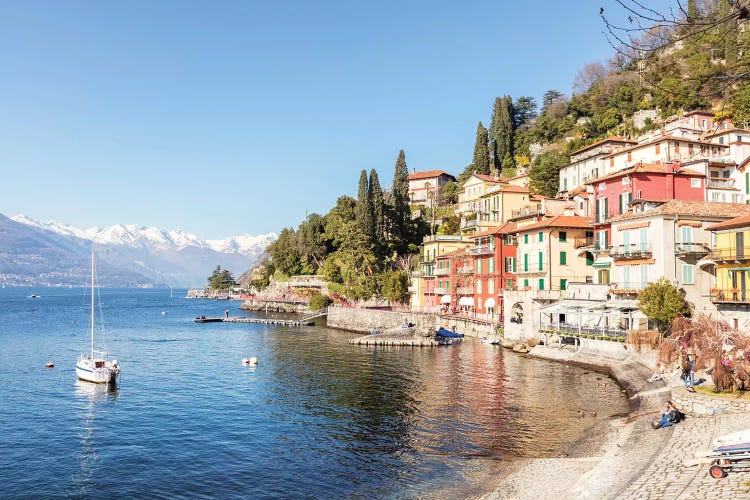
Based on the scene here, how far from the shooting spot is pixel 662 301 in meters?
44.2

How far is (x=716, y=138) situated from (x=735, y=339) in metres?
49.3

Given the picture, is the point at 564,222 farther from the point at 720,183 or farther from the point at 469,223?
the point at 469,223

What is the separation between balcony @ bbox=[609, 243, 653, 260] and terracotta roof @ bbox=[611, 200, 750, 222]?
2.64 m

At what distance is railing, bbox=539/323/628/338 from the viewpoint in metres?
49.7

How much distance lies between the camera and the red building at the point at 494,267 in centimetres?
7081

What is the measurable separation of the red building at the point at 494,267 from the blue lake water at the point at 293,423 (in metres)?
12.1

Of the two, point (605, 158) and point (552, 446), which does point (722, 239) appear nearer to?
point (552, 446)

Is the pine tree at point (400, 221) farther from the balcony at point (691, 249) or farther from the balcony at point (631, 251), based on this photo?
the balcony at point (691, 249)

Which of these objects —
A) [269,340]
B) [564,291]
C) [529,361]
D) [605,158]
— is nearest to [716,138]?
[605,158]

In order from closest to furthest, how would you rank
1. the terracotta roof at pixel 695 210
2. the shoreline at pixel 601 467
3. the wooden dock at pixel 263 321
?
the shoreline at pixel 601 467
the terracotta roof at pixel 695 210
the wooden dock at pixel 263 321

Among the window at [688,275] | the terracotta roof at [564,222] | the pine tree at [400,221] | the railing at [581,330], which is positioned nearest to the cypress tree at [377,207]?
the pine tree at [400,221]

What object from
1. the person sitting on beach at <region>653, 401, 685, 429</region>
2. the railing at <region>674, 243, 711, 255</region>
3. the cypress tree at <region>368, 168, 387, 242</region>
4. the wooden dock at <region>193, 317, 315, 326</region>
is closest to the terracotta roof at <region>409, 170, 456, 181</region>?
the cypress tree at <region>368, 168, 387, 242</region>

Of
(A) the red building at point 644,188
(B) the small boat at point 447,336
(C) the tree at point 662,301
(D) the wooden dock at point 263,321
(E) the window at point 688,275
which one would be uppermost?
(A) the red building at point 644,188

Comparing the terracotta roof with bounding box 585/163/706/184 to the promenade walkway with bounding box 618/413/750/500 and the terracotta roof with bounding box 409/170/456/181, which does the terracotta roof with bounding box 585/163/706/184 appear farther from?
the terracotta roof with bounding box 409/170/456/181
